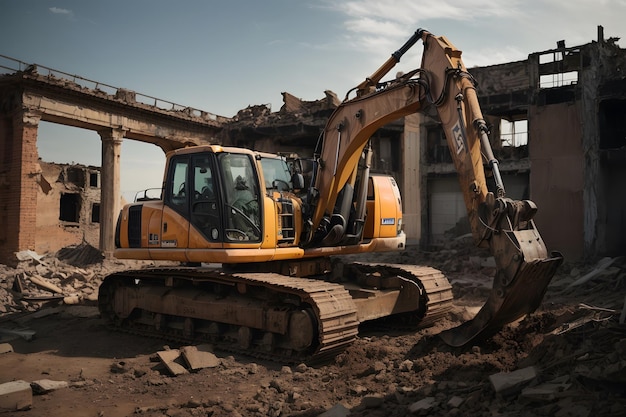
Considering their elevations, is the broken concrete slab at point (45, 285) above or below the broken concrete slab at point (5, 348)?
above

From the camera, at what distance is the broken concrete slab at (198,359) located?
6.85 m

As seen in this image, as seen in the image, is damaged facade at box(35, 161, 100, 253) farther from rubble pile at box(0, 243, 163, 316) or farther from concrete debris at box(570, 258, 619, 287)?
concrete debris at box(570, 258, 619, 287)

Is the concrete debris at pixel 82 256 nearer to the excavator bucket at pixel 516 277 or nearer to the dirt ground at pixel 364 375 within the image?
the dirt ground at pixel 364 375

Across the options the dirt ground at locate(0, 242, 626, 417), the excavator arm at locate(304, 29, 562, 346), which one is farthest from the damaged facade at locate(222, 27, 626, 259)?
the excavator arm at locate(304, 29, 562, 346)

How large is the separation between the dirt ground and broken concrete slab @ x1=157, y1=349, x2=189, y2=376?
10 cm

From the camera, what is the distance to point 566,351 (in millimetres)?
5191

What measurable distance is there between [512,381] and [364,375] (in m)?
2.14

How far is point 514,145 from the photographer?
64.3 feet

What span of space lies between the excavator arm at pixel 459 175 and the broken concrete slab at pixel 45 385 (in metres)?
3.77

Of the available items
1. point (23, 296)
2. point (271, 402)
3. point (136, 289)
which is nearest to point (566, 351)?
point (271, 402)

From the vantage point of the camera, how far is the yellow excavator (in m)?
6.20

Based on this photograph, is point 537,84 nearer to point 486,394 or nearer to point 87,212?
point 486,394

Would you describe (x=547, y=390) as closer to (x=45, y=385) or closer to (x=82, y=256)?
(x=45, y=385)

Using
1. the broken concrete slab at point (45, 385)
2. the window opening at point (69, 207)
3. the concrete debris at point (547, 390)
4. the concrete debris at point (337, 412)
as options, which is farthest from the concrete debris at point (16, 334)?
the window opening at point (69, 207)
